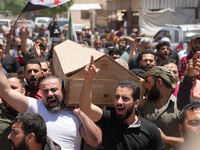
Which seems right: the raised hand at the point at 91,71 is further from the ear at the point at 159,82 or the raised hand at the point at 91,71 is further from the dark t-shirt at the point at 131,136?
the ear at the point at 159,82

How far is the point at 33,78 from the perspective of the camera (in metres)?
5.59

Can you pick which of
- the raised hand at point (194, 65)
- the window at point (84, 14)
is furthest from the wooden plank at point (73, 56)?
the window at point (84, 14)

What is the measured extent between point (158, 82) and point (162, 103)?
23cm

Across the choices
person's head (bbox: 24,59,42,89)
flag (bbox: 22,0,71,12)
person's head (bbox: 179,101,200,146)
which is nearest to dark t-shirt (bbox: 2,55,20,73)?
flag (bbox: 22,0,71,12)

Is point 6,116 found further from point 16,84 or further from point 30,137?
point 30,137

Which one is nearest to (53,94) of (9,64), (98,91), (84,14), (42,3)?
(98,91)

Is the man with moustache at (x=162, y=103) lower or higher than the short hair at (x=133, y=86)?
lower

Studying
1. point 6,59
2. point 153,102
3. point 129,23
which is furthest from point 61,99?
point 129,23

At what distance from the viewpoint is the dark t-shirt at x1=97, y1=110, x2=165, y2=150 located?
3.96 metres

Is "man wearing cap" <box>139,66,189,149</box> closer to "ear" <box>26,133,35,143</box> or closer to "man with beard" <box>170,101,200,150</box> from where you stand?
"man with beard" <box>170,101,200,150</box>

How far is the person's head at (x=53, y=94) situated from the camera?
13.6 ft

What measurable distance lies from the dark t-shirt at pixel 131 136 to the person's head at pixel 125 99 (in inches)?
4.0

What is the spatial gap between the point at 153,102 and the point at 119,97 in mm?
763

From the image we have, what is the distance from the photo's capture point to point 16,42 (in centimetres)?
1095
